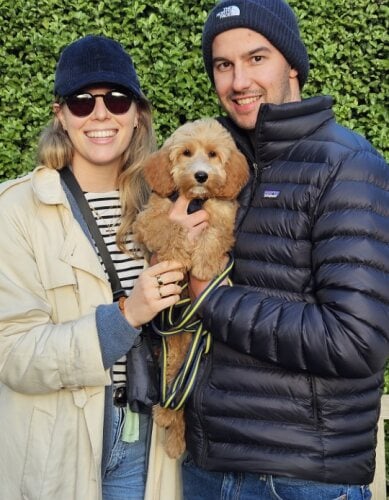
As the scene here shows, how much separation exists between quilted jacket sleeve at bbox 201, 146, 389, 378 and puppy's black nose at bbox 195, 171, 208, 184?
0.84 metres

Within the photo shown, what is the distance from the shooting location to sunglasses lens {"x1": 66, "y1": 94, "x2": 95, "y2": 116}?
2.82 metres

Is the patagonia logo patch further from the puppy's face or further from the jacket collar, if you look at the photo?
the puppy's face

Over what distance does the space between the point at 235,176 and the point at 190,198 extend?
0.29 meters

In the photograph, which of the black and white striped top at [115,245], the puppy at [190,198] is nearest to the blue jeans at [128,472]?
the puppy at [190,198]

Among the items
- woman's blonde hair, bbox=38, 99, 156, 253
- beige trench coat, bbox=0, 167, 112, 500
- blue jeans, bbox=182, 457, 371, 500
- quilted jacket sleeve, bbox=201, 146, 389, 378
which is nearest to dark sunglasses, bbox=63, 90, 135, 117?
woman's blonde hair, bbox=38, 99, 156, 253

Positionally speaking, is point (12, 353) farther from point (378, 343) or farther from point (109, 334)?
point (378, 343)

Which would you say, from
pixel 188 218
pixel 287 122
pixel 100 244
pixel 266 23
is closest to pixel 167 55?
pixel 188 218

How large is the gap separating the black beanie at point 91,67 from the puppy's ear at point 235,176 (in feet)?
1.88

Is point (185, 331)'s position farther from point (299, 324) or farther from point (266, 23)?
point (266, 23)

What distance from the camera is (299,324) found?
212cm

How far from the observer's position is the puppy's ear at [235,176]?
9.26 feet

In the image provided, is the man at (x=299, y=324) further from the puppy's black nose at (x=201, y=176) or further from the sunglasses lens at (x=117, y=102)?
the sunglasses lens at (x=117, y=102)

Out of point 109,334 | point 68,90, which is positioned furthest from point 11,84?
point 109,334

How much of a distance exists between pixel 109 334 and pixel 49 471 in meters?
0.61
